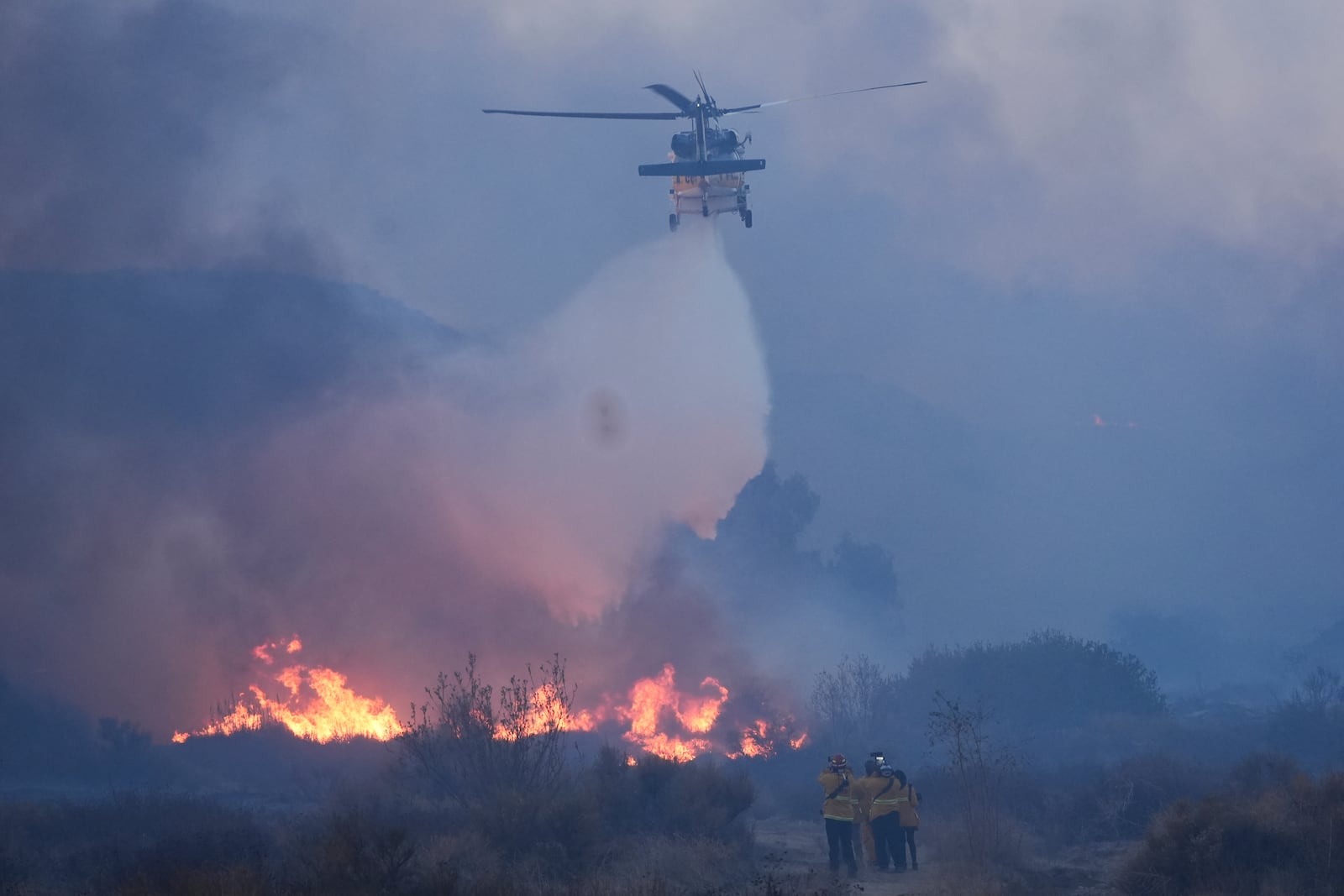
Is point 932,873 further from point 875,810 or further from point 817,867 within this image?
point 817,867

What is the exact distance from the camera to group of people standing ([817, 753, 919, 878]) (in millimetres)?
21203

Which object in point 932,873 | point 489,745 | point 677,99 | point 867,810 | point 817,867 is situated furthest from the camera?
point 677,99

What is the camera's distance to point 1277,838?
1777 centimetres

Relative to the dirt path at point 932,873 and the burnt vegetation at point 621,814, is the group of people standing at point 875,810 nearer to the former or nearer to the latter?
the dirt path at point 932,873

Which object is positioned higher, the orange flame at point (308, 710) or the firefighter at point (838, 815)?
the orange flame at point (308, 710)

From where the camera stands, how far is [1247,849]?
17.8 m

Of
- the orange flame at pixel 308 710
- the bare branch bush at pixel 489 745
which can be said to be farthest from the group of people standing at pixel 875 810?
the orange flame at pixel 308 710

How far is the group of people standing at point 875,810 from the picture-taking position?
21.2m

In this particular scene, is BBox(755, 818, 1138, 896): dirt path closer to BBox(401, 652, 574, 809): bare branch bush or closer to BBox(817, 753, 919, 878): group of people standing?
BBox(817, 753, 919, 878): group of people standing

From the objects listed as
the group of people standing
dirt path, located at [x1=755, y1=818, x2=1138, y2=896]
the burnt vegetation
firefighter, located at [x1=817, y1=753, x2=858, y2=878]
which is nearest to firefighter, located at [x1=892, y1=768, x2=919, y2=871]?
the group of people standing

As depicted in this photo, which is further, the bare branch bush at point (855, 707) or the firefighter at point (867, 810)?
the bare branch bush at point (855, 707)

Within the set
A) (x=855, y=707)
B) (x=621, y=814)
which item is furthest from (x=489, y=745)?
(x=855, y=707)

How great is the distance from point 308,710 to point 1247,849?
126ft

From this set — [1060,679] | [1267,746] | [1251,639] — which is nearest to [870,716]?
[1060,679]
